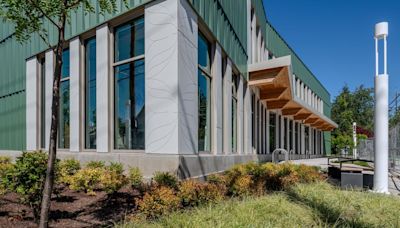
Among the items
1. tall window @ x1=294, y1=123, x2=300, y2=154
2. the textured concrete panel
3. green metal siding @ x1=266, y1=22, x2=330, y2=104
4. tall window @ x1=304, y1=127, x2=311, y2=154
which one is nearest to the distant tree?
green metal siding @ x1=266, y1=22, x2=330, y2=104

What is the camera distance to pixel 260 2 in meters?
20.5

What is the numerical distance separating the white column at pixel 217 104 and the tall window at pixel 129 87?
2.87 metres

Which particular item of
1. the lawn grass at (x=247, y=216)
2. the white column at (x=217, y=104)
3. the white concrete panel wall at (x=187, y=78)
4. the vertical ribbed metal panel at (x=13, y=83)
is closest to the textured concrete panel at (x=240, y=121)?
the white column at (x=217, y=104)

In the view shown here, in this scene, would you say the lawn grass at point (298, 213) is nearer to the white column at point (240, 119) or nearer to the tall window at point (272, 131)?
the white column at point (240, 119)

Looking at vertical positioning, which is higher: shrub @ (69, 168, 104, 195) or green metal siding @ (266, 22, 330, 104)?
green metal siding @ (266, 22, 330, 104)

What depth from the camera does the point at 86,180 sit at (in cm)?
725

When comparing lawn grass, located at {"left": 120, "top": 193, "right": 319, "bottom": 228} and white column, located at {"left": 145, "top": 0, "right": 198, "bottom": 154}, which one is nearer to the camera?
lawn grass, located at {"left": 120, "top": 193, "right": 319, "bottom": 228}

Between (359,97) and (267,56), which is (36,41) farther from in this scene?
(359,97)

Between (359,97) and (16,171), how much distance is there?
8934cm

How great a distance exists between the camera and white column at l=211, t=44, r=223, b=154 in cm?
1095

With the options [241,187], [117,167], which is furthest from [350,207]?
[117,167]

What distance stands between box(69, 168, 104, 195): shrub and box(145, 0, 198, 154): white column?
164 centimetres

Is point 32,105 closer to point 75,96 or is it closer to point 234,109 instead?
point 75,96

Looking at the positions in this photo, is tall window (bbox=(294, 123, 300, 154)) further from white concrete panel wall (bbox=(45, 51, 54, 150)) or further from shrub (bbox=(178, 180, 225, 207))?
shrub (bbox=(178, 180, 225, 207))
